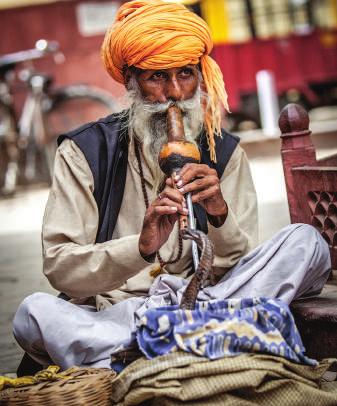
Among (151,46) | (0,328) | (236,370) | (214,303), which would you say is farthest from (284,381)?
(0,328)

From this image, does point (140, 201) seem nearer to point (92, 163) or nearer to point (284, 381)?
point (92, 163)

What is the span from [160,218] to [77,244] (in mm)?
425

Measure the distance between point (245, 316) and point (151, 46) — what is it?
4.01ft

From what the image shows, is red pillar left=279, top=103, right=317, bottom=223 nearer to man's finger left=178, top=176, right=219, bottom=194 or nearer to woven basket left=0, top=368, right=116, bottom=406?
man's finger left=178, top=176, right=219, bottom=194

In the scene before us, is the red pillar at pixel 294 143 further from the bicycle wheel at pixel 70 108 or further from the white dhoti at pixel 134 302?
the bicycle wheel at pixel 70 108

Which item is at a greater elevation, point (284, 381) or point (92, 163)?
point (92, 163)

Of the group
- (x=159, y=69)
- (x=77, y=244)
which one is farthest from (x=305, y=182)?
(x=77, y=244)

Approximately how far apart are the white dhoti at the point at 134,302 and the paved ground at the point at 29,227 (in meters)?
0.98

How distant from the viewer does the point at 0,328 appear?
490cm

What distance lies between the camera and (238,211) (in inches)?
145

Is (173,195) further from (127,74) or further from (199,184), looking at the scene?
(127,74)

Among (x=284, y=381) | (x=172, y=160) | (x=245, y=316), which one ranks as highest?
(x=172, y=160)

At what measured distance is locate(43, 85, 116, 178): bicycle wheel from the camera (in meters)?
11.3

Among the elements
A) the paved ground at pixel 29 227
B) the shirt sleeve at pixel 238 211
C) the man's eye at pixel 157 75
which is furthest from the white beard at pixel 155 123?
the paved ground at pixel 29 227
